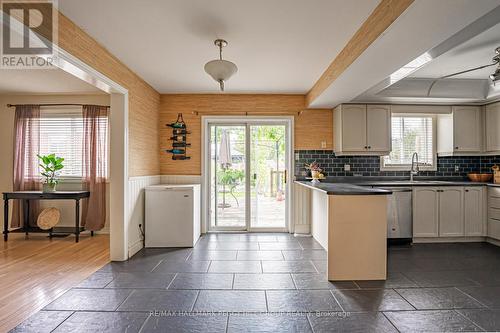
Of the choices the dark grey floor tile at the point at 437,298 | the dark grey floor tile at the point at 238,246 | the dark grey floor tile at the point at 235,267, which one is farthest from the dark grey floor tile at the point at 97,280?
the dark grey floor tile at the point at 437,298

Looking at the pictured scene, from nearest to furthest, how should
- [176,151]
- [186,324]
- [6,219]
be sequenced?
[186,324] < [6,219] < [176,151]

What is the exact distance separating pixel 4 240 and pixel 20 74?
2587mm

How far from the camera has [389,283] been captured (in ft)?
8.90

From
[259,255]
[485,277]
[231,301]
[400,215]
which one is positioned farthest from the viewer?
[400,215]

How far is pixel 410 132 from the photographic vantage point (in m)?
4.80

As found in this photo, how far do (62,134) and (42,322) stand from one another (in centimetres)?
364

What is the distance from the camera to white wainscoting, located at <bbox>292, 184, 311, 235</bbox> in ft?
15.4

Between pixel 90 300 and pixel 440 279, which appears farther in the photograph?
pixel 440 279

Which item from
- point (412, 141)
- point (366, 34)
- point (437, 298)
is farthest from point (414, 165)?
point (366, 34)

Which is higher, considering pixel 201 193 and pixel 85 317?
pixel 201 193

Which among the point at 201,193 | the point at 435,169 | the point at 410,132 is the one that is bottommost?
the point at 201,193

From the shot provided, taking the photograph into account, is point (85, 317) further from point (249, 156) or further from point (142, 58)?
point (249, 156)

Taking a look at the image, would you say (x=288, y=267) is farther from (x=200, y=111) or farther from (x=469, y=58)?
(x=469, y=58)

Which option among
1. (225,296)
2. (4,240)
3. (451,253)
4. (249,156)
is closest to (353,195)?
(225,296)
